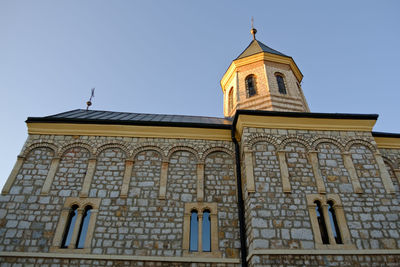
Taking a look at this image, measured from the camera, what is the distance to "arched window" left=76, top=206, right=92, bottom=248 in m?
7.44

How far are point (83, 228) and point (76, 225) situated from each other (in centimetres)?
21

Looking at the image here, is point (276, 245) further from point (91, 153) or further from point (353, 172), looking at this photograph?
point (91, 153)

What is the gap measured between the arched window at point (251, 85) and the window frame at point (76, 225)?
25.4 feet

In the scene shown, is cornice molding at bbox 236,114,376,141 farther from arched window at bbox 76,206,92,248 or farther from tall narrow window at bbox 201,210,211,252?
arched window at bbox 76,206,92,248

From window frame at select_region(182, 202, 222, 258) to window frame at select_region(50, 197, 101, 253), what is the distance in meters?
2.56

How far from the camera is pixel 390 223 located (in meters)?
7.09

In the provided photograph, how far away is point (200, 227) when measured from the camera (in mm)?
7715

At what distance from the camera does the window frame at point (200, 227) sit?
7.30 metres

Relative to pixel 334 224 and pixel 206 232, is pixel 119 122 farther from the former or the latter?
pixel 334 224

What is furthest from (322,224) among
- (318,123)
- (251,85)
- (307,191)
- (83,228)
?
(251,85)

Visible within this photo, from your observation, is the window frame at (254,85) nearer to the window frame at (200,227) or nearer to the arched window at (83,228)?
the window frame at (200,227)

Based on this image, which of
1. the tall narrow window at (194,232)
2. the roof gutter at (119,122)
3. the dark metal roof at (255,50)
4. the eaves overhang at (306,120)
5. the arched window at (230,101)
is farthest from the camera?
the dark metal roof at (255,50)

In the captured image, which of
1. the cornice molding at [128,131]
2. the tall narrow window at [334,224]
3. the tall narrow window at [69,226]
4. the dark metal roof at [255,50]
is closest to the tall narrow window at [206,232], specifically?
the cornice molding at [128,131]

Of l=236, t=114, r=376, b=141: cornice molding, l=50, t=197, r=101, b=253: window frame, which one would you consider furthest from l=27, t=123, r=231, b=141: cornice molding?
l=50, t=197, r=101, b=253: window frame
